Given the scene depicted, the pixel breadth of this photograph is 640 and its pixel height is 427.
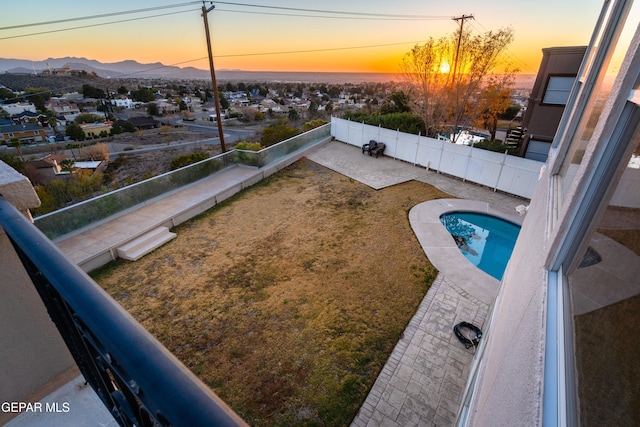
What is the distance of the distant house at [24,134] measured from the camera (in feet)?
206

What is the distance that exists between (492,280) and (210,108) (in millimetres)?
108107

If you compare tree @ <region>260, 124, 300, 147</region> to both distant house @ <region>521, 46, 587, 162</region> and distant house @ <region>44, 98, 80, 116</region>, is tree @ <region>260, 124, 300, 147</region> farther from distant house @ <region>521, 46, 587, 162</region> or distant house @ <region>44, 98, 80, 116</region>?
distant house @ <region>44, 98, 80, 116</region>

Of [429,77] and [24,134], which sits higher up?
[429,77]

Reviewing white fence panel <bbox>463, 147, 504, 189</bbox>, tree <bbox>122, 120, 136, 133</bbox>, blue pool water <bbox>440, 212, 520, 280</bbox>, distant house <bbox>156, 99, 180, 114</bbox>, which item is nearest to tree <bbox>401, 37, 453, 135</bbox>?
white fence panel <bbox>463, 147, 504, 189</bbox>

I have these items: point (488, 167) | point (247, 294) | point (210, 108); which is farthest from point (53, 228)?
point (210, 108)

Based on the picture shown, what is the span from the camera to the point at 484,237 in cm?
995

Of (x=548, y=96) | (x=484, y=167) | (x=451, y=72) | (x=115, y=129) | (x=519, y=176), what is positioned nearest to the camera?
(x=519, y=176)

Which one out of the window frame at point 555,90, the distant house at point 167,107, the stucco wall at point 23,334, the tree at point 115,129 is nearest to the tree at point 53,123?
the tree at point 115,129

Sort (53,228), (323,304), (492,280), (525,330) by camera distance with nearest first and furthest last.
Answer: (525,330), (323,304), (492,280), (53,228)

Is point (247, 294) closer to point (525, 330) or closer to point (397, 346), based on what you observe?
point (397, 346)

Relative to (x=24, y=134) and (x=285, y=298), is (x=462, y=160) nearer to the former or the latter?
(x=285, y=298)

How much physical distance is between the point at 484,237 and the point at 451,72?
1391 cm

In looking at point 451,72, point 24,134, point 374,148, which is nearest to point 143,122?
point 24,134

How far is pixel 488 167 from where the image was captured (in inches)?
491
